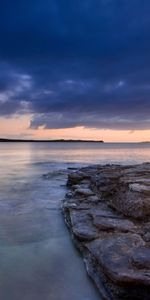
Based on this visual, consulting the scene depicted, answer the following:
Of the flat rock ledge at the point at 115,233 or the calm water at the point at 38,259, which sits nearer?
the flat rock ledge at the point at 115,233

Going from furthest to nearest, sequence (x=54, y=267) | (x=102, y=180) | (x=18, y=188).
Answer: (x=18, y=188), (x=102, y=180), (x=54, y=267)

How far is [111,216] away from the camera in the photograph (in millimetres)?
7418

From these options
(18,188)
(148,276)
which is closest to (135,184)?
(148,276)

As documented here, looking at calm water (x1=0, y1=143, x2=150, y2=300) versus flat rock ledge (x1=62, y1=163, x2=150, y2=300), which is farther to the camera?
calm water (x1=0, y1=143, x2=150, y2=300)

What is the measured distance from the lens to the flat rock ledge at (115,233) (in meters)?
4.33

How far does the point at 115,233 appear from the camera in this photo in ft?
20.5

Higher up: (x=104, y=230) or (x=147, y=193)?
(x=147, y=193)

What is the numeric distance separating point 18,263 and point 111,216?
271 cm

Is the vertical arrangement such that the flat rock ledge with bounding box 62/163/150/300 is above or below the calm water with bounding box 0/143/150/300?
above

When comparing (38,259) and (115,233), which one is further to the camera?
(115,233)

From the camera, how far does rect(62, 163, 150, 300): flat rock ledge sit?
4328mm

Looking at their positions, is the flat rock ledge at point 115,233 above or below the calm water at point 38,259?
above

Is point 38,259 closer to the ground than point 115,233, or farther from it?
closer to the ground

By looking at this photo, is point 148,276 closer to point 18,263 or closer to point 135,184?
point 18,263
